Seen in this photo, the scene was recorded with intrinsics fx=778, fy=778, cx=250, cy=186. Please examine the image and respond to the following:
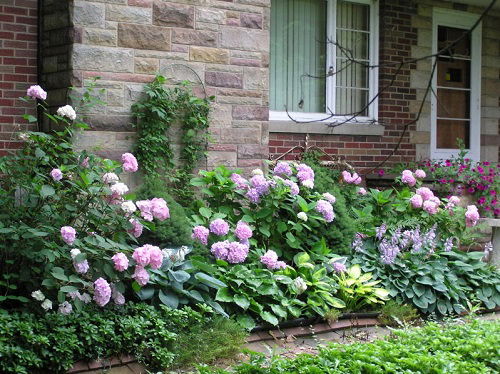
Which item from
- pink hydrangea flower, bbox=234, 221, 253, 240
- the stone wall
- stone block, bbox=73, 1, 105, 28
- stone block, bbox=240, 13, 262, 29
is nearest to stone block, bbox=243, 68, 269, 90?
the stone wall

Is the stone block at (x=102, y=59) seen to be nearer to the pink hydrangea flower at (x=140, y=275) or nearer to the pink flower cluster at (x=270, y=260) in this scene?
the pink flower cluster at (x=270, y=260)

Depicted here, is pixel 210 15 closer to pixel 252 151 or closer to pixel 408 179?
pixel 252 151

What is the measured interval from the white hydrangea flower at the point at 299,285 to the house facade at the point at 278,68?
1.45 metres

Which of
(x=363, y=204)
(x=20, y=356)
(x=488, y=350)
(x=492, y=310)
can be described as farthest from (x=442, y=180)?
(x=20, y=356)

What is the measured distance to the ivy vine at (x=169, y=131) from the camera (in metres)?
6.88

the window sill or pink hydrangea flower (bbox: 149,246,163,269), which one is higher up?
the window sill

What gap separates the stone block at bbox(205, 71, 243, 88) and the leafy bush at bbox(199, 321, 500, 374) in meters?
3.21

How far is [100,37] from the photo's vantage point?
266 inches

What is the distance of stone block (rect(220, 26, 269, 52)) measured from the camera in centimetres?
745

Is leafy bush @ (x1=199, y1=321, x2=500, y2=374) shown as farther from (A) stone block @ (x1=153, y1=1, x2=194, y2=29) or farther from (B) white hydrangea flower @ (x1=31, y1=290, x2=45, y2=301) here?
(A) stone block @ (x1=153, y1=1, x2=194, y2=29)

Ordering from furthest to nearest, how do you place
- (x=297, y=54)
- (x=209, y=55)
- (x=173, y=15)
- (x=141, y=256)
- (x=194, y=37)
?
(x=297, y=54)
(x=209, y=55)
(x=194, y=37)
(x=173, y=15)
(x=141, y=256)

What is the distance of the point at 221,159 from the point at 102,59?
1.47 m

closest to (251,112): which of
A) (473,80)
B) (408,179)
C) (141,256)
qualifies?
(408,179)

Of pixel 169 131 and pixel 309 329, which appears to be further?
pixel 169 131
